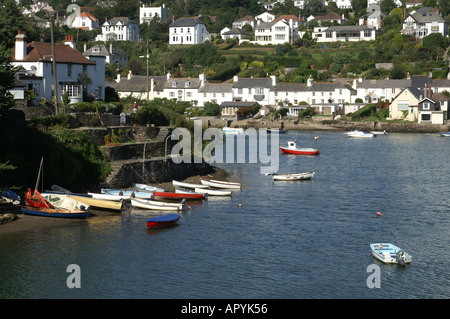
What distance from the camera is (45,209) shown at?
118 ft

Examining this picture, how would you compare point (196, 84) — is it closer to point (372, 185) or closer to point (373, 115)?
point (373, 115)

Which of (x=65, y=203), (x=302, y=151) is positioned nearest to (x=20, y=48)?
(x=65, y=203)

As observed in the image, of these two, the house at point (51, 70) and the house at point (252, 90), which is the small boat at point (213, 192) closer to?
the house at point (51, 70)

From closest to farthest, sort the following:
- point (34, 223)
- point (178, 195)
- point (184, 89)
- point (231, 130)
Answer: point (34, 223), point (178, 195), point (231, 130), point (184, 89)

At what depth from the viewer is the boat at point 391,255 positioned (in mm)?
29812

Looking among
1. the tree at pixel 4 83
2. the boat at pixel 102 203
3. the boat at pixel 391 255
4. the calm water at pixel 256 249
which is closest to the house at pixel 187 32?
the calm water at pixel 256 249

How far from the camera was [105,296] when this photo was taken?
2609cm

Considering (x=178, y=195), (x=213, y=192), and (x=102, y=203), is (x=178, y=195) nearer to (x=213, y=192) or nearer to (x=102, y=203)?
(x=213, y=192)

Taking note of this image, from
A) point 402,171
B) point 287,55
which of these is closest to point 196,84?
point 287,55

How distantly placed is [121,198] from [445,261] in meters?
19.0

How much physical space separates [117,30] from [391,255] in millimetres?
127818

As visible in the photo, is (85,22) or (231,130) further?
(85,22)

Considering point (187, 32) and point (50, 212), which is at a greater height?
point (187, 32)

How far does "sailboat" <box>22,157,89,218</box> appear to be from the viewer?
36.1m
